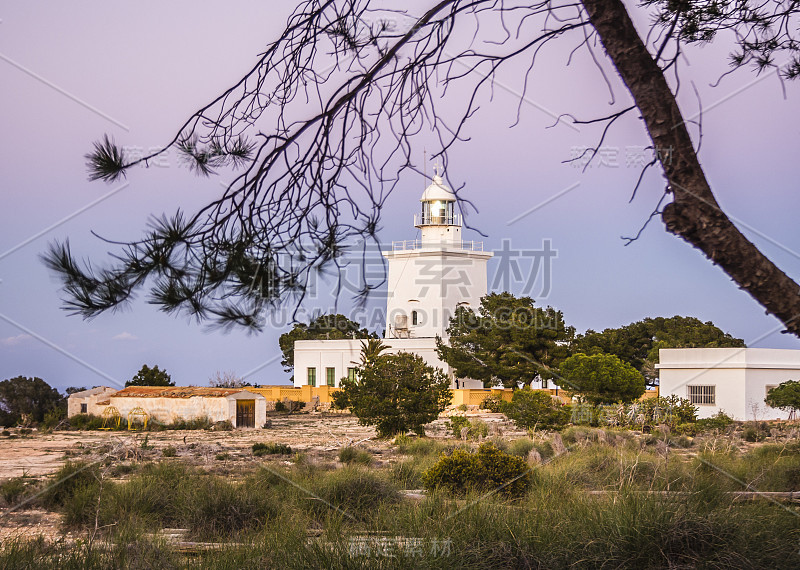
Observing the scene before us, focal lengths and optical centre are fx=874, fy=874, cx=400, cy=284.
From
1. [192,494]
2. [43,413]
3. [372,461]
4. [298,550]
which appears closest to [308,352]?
[43,413]

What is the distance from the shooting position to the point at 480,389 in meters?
41.0

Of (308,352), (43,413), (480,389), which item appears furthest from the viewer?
(308,352)

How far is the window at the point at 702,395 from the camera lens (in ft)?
95.7

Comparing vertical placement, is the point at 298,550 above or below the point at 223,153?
below

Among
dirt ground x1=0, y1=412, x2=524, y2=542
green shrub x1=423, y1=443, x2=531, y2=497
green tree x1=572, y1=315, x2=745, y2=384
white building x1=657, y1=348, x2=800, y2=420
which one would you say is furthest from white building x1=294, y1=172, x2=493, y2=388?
green shrub x1=423, y1=443, x2=531, y2=497

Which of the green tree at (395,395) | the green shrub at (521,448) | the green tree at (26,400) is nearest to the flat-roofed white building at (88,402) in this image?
the green tree at (26,400)

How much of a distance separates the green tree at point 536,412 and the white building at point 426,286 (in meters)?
17.5

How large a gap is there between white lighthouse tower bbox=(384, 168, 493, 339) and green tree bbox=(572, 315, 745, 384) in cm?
665

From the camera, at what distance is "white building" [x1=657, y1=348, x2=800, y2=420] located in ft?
93.2

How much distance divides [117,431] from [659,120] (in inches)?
1089

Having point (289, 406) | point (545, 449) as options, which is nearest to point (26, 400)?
point (289, 406)

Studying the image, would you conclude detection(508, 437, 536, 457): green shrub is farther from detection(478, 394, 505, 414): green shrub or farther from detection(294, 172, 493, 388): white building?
detection(294, 172, 493, 388): white building

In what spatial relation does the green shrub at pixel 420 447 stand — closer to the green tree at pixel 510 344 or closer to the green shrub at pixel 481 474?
the green shrub at pixel 481 474

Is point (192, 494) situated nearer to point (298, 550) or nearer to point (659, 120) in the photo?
point (298, 550)
